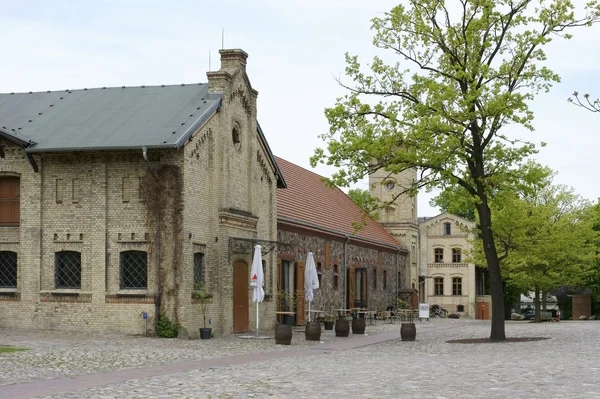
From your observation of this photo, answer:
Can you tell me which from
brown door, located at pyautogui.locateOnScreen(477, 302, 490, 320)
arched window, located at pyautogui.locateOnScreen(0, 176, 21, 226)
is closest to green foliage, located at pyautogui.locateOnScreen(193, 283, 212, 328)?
arched window, located at pyautogui.locateOnScreen(0, 176, 21, 226)

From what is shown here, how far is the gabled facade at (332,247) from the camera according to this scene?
3775 cm

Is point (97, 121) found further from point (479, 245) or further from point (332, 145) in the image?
point (479, 245)

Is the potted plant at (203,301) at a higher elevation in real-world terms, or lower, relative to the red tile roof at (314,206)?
lower

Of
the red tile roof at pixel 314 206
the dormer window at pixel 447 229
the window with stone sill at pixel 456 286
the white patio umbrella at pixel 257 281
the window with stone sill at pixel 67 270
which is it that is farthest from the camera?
the dormer window at pixel 447 229

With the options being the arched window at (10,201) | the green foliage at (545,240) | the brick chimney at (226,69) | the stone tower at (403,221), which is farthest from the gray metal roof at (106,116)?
the stone tower at (403,221)

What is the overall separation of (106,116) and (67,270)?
510 centimetres

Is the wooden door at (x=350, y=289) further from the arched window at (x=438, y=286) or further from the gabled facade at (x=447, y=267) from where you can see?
the arched window at (x=438, y=286)

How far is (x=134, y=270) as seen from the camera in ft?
88.3


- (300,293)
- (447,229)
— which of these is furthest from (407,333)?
(447,229)

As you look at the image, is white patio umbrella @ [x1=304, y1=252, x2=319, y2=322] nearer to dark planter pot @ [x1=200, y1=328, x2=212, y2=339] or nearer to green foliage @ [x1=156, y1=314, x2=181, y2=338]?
dark planter pot @ [x1=200, y1=328, x2=212, y2=339]

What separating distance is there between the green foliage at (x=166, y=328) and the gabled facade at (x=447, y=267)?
141 ft

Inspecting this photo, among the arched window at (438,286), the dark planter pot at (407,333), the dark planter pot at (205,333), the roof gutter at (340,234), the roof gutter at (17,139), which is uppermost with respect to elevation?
the roof gutter at (17,139)

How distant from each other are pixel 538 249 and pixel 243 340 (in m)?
27.4

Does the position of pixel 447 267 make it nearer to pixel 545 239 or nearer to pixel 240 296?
pixel 545 239
